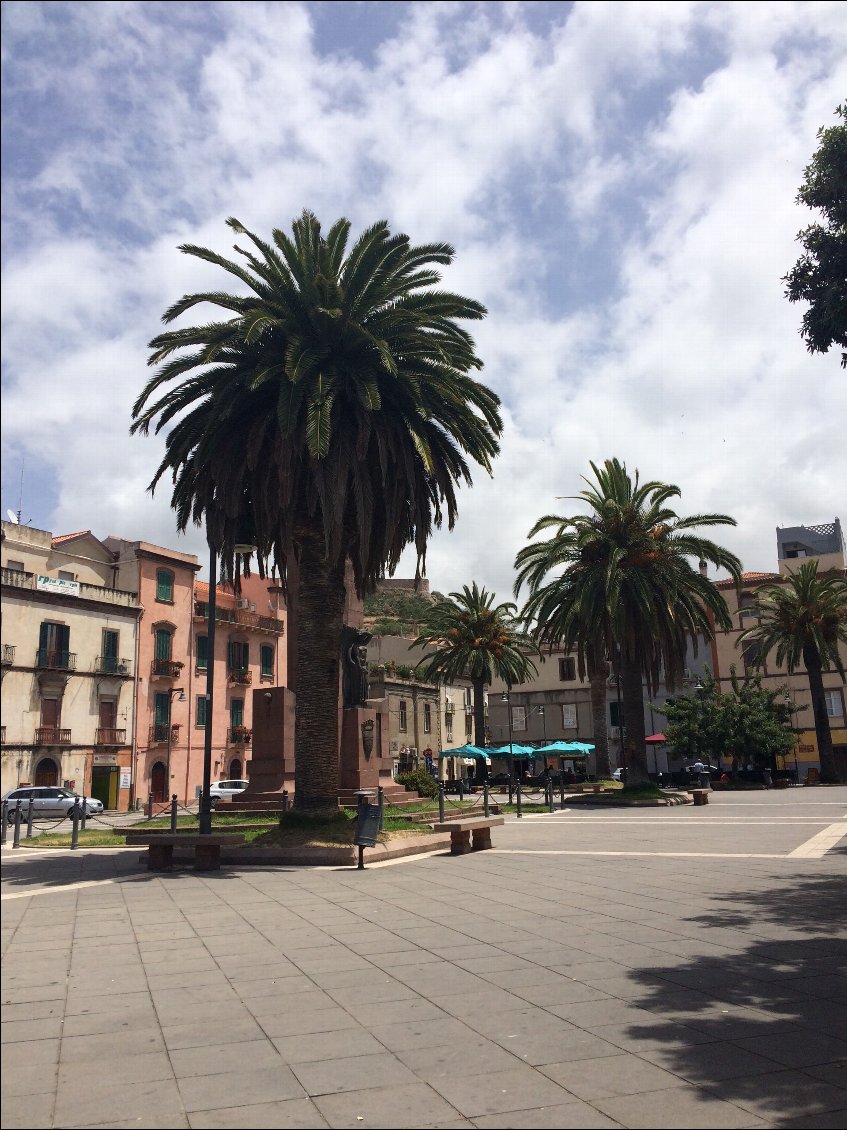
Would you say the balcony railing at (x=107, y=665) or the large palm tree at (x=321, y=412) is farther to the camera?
the large palm tree at (x=321, y=412)

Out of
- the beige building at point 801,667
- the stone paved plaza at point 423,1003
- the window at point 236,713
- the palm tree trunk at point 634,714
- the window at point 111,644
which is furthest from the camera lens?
the beige building at point 801,667

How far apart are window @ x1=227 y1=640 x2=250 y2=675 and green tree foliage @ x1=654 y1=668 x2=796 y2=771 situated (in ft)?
81.9

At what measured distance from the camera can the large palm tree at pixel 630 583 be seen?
→ 115 feet

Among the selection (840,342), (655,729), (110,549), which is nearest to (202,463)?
(840,342)

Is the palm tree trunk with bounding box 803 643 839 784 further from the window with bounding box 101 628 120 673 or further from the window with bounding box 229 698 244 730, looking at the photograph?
the window with bounding box 101 628 120 673

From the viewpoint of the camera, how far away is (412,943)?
8.98m

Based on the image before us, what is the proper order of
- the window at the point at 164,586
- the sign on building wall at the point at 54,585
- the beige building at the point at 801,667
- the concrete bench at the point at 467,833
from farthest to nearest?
the beige building at the point at 801,667 < the window at the point at 164,586 < the concrete bench at the point at 467,833 < the sign on building wall at the point at 54,585

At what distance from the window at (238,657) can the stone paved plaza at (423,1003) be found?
1722 inches

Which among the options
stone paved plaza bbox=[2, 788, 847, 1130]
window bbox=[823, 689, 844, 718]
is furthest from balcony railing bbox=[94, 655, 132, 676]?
window bbox=[823, 689, 844, 718]

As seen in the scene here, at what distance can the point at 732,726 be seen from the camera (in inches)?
1901

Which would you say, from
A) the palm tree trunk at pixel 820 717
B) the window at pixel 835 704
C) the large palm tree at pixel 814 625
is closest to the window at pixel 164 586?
the large palm tree at pixel 814 625

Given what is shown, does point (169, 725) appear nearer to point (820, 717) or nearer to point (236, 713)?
point (236, 713)

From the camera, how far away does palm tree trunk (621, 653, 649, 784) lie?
36375 mm

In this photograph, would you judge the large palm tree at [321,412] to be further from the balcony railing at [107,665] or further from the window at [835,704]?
the window at [835,704]
